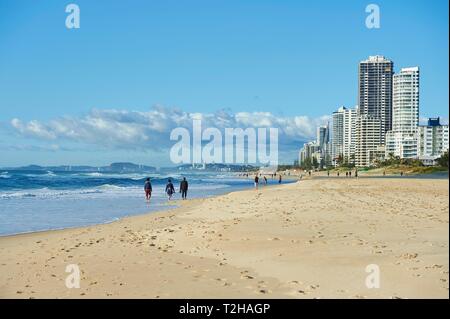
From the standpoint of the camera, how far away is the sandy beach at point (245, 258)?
732cm

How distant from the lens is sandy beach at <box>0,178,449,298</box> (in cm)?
732

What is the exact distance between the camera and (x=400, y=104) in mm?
161875

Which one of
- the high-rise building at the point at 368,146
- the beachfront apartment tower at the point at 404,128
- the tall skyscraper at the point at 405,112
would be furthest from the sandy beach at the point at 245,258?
the high-rise building at the point at 368,146

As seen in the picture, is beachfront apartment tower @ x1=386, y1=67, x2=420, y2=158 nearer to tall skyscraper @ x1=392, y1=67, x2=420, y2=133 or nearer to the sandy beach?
tall skyscraper @ x1=392, y1=67, x2=420, y2=133

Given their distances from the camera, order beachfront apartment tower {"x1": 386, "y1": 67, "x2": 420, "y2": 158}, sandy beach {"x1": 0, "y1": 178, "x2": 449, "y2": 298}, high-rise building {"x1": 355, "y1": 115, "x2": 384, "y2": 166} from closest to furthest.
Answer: sandy beach {"x1": 0, "y1": 178, "x2": 449, "y2": 298}
beachfront apartment tower {"x1": 386, "y1": 67, "x2": 420, "y2": 158}
high-rise building {"x1": 355, "y1": 115, "x2": 384, "y2": 166}

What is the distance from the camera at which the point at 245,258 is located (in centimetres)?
1007

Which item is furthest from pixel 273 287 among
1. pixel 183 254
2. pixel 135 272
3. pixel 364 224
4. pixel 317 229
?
pixel 364 224

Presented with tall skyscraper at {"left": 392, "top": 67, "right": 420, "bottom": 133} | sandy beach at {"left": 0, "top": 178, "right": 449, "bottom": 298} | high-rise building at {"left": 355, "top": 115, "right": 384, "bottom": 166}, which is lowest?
sandy beach at {"left": 0, "top": 178, "right": 449, "bottom": 298}

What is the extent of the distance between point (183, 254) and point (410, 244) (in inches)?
193

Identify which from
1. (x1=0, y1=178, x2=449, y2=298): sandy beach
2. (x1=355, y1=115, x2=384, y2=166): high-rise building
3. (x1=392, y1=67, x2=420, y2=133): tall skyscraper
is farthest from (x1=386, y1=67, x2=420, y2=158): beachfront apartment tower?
(x1=0, y1=178, x2=449, y2=298): sandy beach

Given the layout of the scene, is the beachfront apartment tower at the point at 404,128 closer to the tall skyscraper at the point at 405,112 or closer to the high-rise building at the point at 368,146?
the tall skyscraper at the point at 405,112

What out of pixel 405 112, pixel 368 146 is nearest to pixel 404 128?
pixel 405 112

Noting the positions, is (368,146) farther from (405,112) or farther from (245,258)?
(245,258)
